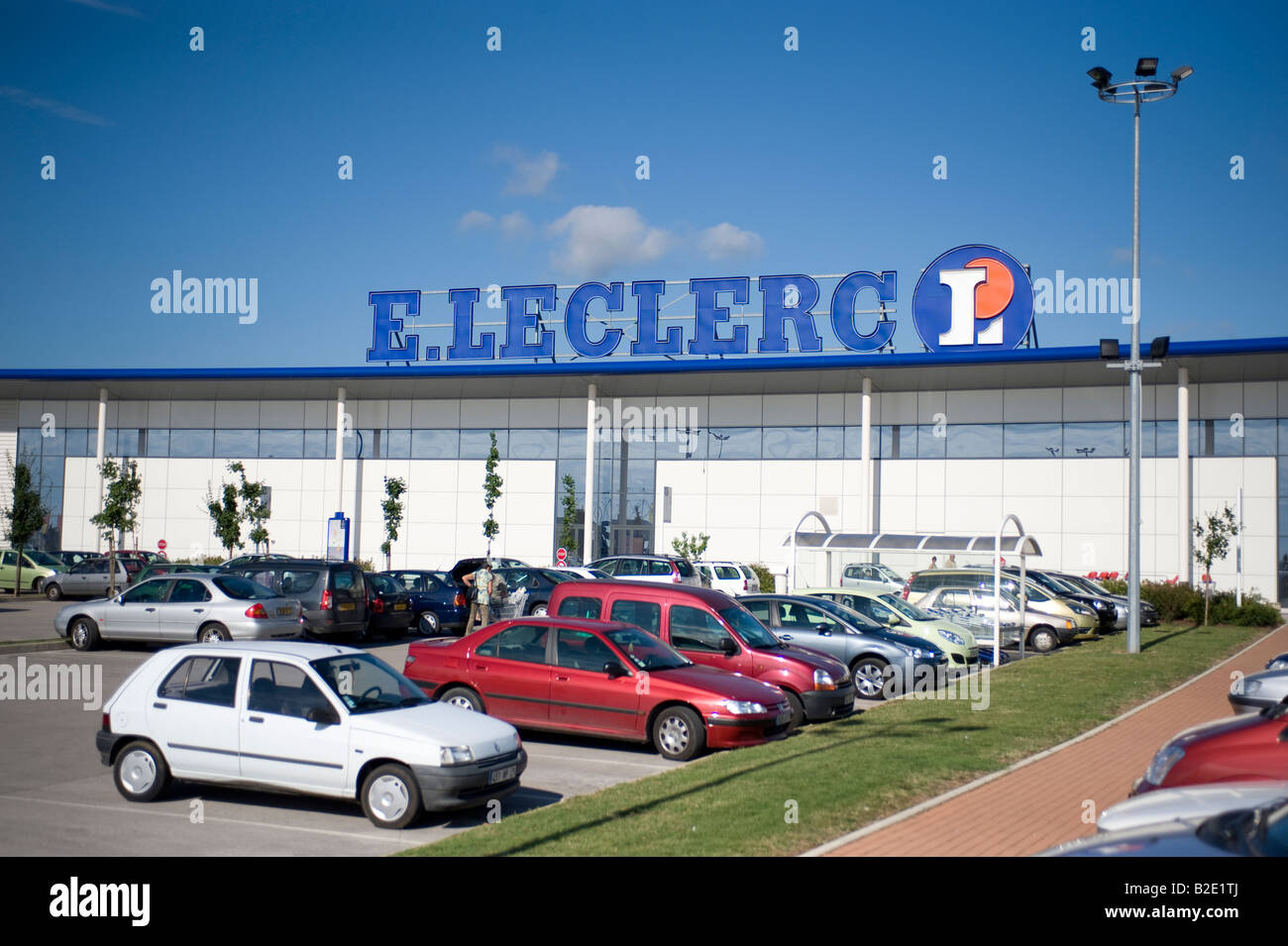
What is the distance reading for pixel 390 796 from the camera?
8.77m

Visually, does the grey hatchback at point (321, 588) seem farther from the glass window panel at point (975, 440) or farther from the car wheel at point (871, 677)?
the glass window panel at point (975, 440)

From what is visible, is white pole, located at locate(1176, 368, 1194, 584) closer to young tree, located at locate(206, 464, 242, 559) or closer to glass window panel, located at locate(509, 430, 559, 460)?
glass window panel, located at locate(509, 430, 559, 460)

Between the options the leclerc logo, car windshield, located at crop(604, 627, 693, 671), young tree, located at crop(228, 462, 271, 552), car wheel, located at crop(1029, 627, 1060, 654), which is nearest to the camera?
car windshield, located at crop(604, 627, 693, 671)

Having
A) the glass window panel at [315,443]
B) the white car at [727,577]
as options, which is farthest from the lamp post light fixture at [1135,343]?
the glass window panel at [315,443]

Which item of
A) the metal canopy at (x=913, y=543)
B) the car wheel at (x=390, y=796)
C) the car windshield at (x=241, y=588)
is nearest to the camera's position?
the car wheel at (x=390, y=796)

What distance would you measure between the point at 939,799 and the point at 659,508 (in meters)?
35.2

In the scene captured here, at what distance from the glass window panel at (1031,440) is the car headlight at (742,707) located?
103 feet

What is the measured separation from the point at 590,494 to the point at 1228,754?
3779cm

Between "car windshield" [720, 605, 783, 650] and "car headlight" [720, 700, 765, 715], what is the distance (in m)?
2.25

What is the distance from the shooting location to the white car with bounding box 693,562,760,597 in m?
33.7

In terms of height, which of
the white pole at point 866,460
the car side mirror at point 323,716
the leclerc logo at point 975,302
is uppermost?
the leclerc logo at point 975,302

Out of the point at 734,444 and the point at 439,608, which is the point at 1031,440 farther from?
the point at 439,608

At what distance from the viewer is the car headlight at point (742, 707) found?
11.8 meters

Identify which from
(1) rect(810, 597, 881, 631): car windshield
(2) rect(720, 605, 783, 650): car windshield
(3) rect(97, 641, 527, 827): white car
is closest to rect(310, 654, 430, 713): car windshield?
(3) rect(97, 641, 527, 827): white car
